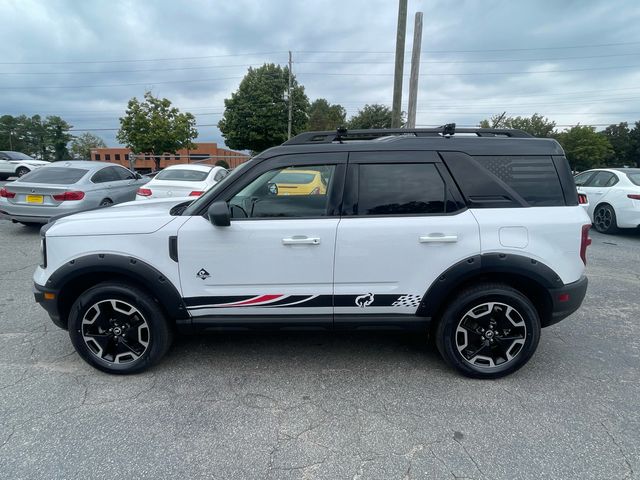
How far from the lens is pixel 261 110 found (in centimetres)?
3734

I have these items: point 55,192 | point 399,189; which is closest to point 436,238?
point 399,189

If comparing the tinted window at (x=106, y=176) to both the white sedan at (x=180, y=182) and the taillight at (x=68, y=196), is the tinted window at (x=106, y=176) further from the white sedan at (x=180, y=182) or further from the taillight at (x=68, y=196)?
the white sedan at (x=180, y=182)

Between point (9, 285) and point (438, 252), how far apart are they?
546 centimetres

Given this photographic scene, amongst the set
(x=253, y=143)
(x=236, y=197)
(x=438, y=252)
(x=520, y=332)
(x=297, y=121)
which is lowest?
(x=520, y=332)

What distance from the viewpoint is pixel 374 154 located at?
287 cm

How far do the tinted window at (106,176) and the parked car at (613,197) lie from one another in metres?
11.5

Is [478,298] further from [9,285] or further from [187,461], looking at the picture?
[9,285]

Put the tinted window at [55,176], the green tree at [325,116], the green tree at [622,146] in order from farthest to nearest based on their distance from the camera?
the green tree at [622,146], the green tree at [325,116], the tinted window at [55,176]

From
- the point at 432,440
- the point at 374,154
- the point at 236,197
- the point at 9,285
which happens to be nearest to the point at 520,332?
the point at 432,440

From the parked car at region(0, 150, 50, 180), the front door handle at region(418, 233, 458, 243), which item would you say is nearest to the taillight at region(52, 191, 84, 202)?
the front door handle at region(418, 233, 458, 243)

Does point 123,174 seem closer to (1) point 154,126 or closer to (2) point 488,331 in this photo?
(2) point 488,331

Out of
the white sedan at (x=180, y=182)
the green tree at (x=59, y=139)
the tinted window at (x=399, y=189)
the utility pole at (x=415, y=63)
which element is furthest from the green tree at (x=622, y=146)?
the green tree at (x=59, y=139)

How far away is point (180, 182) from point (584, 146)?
48676mm

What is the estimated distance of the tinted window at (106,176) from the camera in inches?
329
